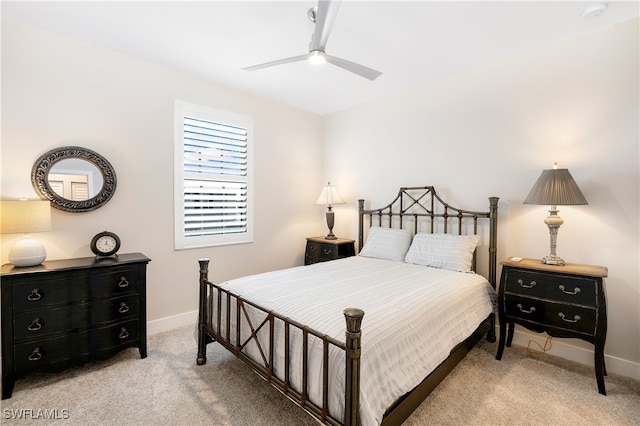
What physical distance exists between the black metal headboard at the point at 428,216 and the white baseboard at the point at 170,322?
7.33ft

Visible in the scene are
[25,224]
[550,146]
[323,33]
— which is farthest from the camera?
[550,146]

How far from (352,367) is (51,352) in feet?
7.51

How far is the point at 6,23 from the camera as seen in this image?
2.30 meters

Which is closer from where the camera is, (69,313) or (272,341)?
(272,341)

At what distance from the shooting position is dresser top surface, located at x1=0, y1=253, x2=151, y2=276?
6.84ft

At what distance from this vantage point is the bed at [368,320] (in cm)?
140

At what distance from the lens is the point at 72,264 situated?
231 centimetres

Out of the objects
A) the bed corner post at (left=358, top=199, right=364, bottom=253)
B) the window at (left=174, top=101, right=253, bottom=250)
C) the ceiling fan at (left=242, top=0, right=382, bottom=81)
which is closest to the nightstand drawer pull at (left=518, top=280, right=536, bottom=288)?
the bed corner post at (left=358, top=199, right=364, bottom=253)

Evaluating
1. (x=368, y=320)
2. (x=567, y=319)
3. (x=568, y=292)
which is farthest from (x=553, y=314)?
(x=368, y=320)

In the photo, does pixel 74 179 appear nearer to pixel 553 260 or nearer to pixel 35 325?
pixel 35 325

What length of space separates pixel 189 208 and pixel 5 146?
4.88 feet

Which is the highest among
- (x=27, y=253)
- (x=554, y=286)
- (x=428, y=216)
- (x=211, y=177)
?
(x=211, y=177)

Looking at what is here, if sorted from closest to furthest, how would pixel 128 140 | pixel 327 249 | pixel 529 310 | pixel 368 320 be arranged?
pixel 368 320, pixel 529 310, pixel 128 140, pixel 327 249

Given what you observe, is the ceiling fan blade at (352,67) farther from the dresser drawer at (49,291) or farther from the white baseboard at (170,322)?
the white baseboard at (170,322)
